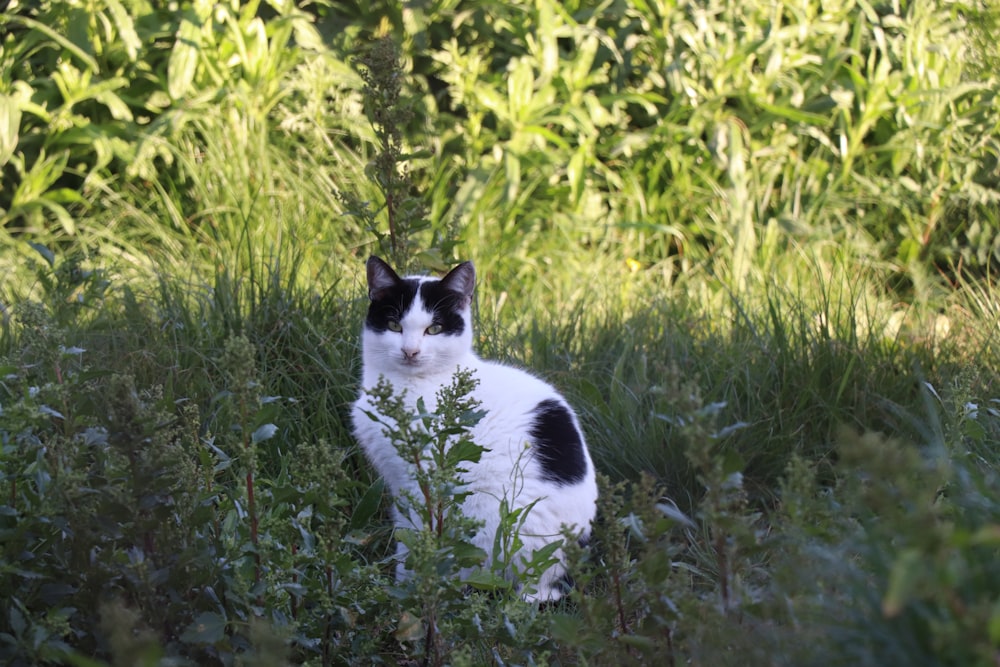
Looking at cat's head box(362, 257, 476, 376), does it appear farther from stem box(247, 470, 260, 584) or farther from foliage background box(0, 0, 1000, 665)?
stem box(247, 470, 260, 584)

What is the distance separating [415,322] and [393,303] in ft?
0.37

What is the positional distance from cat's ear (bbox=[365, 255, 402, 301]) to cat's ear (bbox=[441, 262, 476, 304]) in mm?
135

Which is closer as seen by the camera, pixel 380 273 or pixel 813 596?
pixel 813 596

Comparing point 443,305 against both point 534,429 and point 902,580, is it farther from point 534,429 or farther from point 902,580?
point 902,580

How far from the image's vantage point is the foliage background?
1405 mm

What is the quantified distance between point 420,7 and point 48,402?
3142 millimetres

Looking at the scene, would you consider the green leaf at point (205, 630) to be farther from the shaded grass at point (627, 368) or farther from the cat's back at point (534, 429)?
the cat's back at point (534, 429)

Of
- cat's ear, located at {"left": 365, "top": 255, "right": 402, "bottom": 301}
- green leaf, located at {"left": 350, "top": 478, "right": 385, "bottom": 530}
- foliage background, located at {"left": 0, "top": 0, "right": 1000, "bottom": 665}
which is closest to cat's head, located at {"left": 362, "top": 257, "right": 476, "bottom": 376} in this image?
cat's ear, located at {"left": 365, "top": 255, "right": 402, "bottom": 301}

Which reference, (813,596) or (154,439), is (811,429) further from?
(154,439)

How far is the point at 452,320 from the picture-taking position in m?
2.64

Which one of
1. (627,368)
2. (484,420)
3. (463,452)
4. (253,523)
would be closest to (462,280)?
(484,420)

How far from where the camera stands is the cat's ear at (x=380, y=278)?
2.58 meters

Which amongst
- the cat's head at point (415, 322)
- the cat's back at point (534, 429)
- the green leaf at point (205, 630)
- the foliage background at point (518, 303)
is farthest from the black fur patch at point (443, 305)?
the green leaf at point (205, 630)

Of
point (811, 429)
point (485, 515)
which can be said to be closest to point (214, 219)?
point (485, 515)
